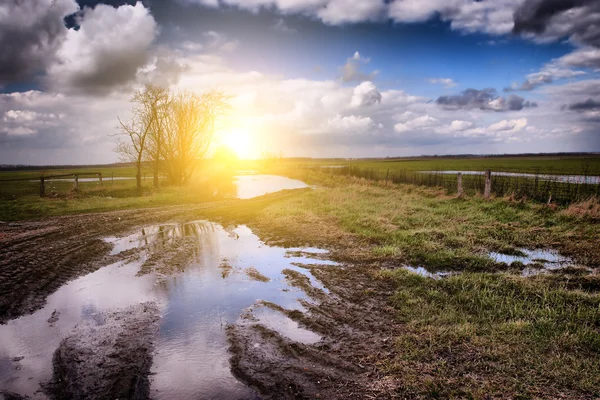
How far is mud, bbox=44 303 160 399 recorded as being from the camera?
4355 mm

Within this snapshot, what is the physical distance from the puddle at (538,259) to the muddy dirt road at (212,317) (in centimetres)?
425

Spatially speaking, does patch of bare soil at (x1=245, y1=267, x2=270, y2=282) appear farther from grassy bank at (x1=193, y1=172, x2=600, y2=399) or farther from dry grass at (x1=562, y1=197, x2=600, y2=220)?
dry grass at (x1=562, y1=197, x2=600, y2=220)

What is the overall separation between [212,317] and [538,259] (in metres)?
9.38

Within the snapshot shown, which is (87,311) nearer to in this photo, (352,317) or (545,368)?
(352,317)

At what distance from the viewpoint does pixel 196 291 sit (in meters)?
7.82

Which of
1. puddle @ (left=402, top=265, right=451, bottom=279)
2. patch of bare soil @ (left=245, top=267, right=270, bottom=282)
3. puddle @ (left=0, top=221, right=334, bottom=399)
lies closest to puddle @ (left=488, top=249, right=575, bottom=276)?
puddle @ (left=402, top=265, right=451, bottom=279)

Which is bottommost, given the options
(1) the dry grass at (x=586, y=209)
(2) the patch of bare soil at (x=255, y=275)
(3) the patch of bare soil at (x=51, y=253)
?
(2) the patch of bare soil at (x=255, y=275)

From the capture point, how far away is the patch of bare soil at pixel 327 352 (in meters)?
4.38

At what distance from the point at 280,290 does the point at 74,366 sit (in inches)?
163

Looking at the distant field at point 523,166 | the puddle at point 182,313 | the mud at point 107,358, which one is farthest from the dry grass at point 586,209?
the mud at point 107,358

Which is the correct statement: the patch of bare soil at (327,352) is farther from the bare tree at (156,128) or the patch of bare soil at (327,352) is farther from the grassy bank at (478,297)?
the bare tree at (156,128)

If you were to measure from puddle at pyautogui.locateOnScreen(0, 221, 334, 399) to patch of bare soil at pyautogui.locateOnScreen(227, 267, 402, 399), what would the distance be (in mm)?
239

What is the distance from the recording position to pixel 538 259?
10.1 metres

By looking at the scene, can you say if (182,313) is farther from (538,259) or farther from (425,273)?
(538,259)
